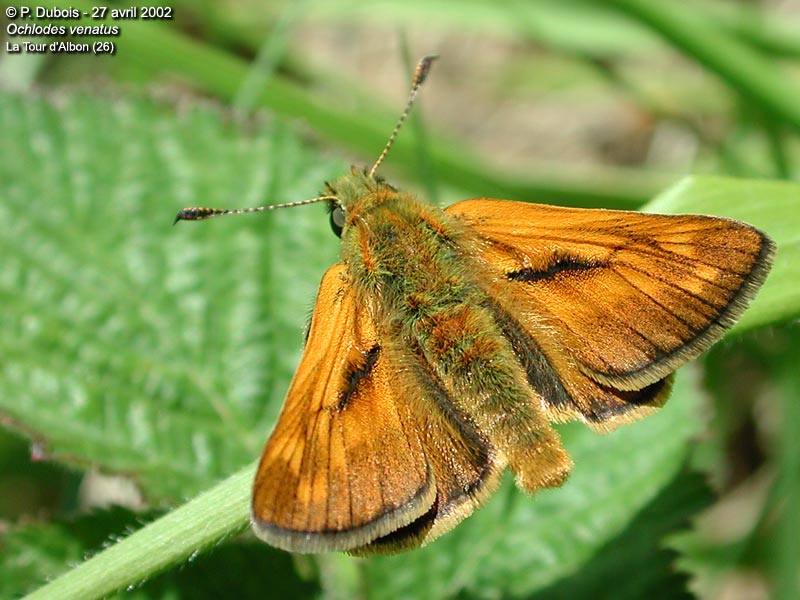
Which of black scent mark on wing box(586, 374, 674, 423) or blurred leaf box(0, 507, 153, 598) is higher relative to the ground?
black scent mark on wing box(586, 374, 674, 423)

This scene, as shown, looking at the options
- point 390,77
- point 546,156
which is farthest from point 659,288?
point 390,77

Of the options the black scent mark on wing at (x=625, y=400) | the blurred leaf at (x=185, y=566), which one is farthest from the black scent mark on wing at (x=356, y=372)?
the blurred leaf at (x=185, y=566)

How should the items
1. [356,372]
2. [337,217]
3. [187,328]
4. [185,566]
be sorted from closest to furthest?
1. [356,372]
2. [337,217]
3. [185,566]
4. [187,328]

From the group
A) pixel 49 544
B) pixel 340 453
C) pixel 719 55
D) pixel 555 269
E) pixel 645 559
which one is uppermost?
pixel 719 55

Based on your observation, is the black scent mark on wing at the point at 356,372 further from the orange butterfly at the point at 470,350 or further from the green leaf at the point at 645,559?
the green leaf at the point at 645,559

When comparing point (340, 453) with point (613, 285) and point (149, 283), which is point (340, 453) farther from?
point (149, 283)

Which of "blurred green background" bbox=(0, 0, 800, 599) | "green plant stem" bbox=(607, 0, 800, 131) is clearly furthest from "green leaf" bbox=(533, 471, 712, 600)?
"green plant stem" bbox=(607, 0, 800, 131)

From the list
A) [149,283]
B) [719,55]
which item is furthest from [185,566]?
[719,55]

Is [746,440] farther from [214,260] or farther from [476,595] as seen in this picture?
[214,260]

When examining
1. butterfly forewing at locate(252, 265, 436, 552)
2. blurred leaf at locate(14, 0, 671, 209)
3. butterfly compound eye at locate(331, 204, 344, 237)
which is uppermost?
butterfly compound eye at locate(331, 204, 344, 237)

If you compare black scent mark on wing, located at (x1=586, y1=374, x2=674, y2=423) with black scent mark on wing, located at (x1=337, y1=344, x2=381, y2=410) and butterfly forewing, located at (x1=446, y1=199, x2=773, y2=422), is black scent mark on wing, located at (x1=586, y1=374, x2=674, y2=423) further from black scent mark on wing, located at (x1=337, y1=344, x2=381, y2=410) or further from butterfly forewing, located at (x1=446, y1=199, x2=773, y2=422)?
black scent mark on wing, located at (x1=337, y1=344, x2=381, y2=410)
